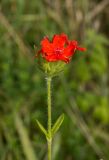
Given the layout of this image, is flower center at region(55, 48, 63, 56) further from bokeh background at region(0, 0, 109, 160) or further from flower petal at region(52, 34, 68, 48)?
bokeh background at region(0, 0, 109, 160)

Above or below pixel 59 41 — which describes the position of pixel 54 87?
below

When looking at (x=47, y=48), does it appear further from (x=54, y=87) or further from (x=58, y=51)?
(x=54, y=87)

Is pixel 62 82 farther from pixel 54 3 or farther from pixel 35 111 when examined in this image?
pixel 54 3

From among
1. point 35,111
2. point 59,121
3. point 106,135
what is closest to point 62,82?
point 35,111

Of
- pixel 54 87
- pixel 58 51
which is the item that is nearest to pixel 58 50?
pixel 58 51

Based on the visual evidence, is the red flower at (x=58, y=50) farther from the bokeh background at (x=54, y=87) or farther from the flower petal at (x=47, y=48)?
the bokeh background at (x=54, y=87)

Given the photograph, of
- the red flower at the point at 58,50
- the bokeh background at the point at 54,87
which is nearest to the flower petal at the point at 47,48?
the red flower at the point at 58,50

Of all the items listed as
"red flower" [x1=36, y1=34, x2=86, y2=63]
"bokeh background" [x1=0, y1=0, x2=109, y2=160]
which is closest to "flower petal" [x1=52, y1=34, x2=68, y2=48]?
"red flower" [x1=36, y1=34, x2=86, y2=63]
